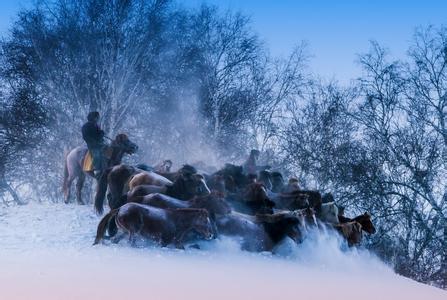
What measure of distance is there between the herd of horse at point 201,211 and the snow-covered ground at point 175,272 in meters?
0.28

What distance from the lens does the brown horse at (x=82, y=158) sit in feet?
41.2

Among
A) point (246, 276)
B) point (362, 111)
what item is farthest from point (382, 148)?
point (246, 276)

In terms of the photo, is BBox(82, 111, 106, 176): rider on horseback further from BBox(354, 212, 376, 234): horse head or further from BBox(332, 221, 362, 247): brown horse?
BBox(354, 212, 376, 234): horse head

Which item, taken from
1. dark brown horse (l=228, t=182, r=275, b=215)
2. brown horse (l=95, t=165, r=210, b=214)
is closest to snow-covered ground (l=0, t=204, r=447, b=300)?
brown horse (l=95, t=165, r=210, b=214)

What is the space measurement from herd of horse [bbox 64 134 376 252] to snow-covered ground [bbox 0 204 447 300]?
276mm

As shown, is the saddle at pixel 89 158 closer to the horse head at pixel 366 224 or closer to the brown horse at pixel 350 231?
the brown horse at pixel 350 231

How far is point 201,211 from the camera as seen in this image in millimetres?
8055

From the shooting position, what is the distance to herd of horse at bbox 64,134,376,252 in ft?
25.7

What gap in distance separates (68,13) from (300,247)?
14915 mm

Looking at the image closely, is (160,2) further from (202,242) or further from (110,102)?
(202,242)

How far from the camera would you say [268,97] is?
79.2 ft

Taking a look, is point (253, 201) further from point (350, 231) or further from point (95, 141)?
point (95, 141)

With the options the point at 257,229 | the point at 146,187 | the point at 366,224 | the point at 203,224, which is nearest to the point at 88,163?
the point at 146,187

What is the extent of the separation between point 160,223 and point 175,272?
157cm
